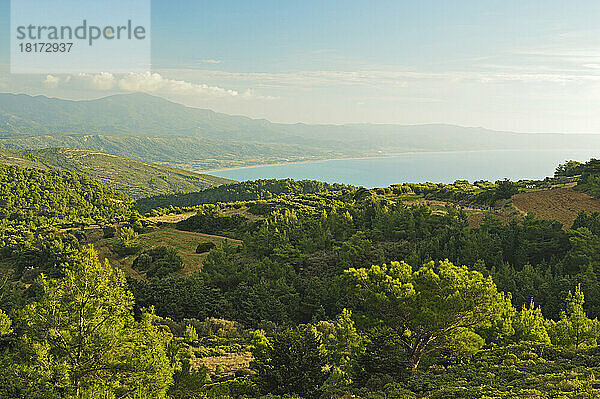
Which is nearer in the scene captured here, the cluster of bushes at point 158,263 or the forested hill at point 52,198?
the cluster of bushes at point 158,263

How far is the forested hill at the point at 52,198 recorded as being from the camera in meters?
103

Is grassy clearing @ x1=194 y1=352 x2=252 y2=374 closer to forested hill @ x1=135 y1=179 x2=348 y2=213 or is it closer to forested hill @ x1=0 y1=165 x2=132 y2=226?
forested hill @ x1=0 y1=165 x2=132 y2=226

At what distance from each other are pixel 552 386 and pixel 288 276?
22.6 m

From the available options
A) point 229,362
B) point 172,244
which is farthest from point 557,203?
point 172,244

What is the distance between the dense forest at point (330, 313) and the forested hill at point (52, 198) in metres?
60.9

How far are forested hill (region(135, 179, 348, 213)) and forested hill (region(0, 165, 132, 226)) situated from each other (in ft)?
34.5

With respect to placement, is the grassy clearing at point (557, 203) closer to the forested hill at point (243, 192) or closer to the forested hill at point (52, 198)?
the forested hill at point (243, 192)

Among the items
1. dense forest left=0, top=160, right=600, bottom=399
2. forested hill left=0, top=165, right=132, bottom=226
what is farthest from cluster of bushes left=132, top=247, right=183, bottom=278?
forested hill left=0, top=165, right=132, bottom=226

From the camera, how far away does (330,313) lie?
94.0ft

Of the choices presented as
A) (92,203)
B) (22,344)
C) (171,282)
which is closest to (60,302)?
(22,344)

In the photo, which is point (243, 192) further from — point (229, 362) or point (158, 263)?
point (229, 362)

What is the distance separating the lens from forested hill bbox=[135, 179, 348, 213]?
114938 millimetres

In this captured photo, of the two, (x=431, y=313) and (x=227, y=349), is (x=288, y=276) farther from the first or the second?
(x=431, y=313)

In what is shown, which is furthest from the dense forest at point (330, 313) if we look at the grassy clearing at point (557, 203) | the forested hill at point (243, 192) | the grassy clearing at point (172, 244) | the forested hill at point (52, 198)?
the forested hill at point (243, 192)
